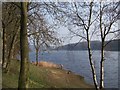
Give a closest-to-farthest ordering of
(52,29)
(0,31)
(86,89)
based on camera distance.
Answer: (52,29)
(0,31)
(86,89)

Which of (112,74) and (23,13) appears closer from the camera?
(23,13)

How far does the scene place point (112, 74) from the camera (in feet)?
138

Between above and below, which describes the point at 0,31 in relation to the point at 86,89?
above

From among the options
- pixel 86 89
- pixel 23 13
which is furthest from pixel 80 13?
pixel 86 89

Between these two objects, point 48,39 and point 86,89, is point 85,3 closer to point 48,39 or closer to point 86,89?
point 48,39

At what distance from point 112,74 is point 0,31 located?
945 inches

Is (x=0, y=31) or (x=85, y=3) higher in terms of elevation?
(x=85, y=3)

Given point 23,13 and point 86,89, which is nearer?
point 23,13

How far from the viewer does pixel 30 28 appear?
805 inches

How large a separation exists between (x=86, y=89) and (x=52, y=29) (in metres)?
12.7

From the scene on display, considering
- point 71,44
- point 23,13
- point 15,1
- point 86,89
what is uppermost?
point 15,1

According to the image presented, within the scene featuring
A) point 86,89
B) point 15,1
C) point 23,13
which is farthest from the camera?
point 86,89

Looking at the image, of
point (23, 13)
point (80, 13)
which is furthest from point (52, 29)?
point (23, 13)

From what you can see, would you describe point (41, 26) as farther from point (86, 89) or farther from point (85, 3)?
point (86, 89)
